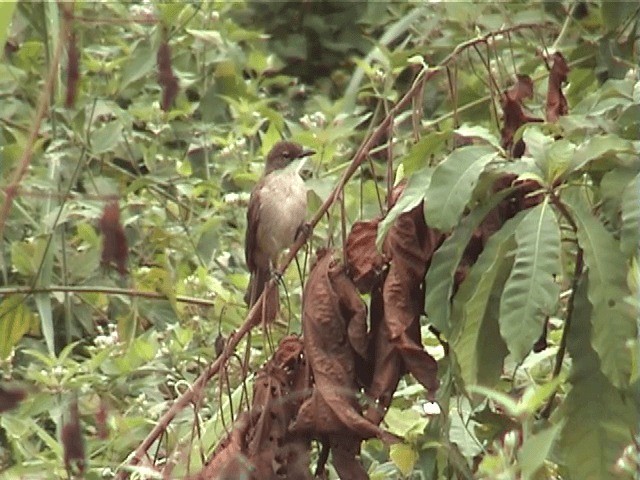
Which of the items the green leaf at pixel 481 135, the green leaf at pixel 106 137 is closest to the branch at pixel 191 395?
the green leaf at pixel 481 135

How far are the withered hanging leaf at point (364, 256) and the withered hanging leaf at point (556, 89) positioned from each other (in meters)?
0.51

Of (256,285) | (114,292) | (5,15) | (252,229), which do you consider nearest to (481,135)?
(5,15)

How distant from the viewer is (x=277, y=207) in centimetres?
594

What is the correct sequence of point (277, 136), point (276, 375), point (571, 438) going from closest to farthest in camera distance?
point (571, 438)
point (276, 375)
point (277, 136)

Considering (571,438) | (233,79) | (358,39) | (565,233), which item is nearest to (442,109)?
(233,79)

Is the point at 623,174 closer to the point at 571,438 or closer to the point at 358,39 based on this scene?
the point at 571,438

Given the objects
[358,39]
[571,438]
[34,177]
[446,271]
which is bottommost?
[358,39]

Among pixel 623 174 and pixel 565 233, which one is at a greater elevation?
pixel 623 174

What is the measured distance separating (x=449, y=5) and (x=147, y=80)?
1.91 meters

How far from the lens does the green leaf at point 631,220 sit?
3.16 meters

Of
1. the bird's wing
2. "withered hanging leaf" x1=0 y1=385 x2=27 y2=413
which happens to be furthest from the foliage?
the bird's wing

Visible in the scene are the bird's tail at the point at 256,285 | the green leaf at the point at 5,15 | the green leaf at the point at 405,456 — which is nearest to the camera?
the green leaf at the point at 5,15

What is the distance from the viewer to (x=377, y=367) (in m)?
3.43

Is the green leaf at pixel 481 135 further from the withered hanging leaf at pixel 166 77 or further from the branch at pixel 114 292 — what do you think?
the branch at pixel 114 292
